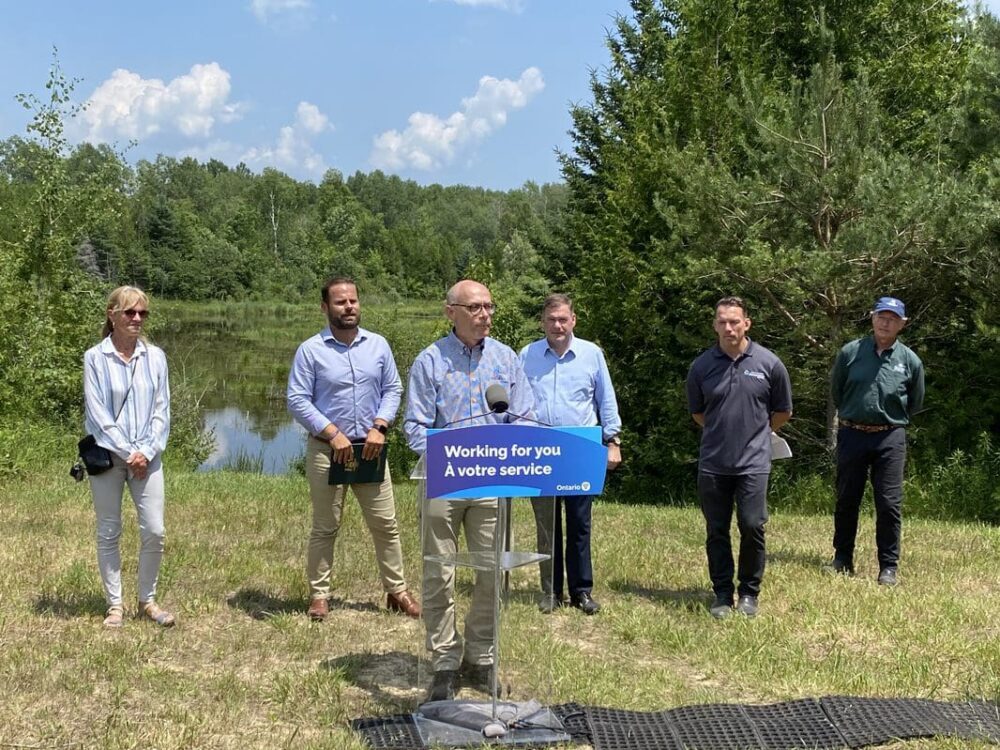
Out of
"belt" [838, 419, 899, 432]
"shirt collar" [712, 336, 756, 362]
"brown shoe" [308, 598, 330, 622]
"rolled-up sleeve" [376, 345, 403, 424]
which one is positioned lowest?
"brown shoe" [308, 598, 330, 622]

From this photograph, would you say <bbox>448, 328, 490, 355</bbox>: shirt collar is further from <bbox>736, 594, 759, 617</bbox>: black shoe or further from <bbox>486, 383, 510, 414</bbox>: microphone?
<bbox>736, 594, 759, 617</bbox>: black shoe

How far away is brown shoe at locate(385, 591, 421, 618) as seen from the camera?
5680 millimetres

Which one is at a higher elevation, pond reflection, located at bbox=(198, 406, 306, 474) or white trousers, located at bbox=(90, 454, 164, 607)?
white trousers, located at bbox=(90, 454, 164, 607)

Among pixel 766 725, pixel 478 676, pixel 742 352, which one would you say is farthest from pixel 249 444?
pixel 766 725

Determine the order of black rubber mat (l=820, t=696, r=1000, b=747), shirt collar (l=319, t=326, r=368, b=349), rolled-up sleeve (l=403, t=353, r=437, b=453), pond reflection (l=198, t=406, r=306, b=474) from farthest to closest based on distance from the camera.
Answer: pond reflection (l=198, t=406, r=306, b=474), shirt collar (l=319, t=326, r=368, b=349), rolled-up sleeve (l=403, t=353, r=437, b=453), black rubber mat (l=820, t=696, r=1000, b=747)

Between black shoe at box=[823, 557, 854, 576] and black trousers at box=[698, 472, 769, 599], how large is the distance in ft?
3.93

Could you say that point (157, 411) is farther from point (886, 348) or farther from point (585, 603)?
point (886, 348)

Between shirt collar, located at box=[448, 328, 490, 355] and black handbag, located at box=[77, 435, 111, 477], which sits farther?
black handbag, located at box=[77, 435, 111, 477]

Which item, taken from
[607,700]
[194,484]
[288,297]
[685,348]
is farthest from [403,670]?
[288,297]

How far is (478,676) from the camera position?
13.2 feet

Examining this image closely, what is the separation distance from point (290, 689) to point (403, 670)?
0.64m

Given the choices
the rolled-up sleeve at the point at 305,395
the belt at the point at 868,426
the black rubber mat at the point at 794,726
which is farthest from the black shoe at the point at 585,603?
the belt at the point at 868,426

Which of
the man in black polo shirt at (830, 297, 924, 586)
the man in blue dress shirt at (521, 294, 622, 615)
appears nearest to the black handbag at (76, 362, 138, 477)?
the man in blue dress shirt at (521, 294, 622, 615)

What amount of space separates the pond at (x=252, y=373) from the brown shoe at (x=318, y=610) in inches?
481
